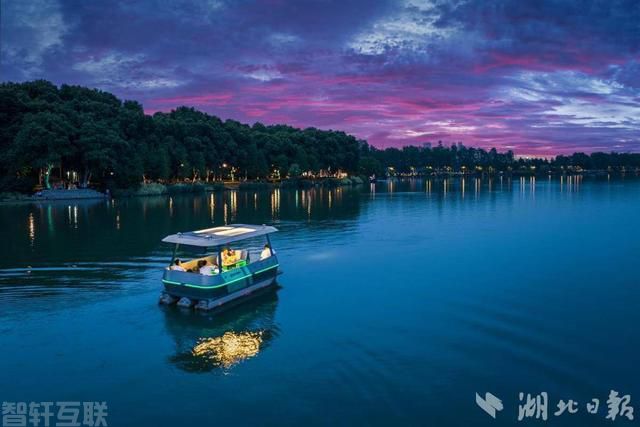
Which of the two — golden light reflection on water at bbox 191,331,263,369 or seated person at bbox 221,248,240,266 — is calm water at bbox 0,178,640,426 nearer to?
golden light reflection on water at bbox 191,331,263,369

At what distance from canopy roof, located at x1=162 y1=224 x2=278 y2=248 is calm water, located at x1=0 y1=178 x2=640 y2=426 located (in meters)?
2.92

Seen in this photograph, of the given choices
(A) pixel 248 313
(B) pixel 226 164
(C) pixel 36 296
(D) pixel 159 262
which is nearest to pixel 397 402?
(A) pixel 248 313

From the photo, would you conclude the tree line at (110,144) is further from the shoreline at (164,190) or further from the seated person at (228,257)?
the seated person at (228,257)

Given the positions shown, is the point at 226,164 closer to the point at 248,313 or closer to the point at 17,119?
the point at 17,119

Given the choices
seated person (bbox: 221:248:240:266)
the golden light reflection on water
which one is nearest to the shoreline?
seated person (bbox: 221:248:240:266)

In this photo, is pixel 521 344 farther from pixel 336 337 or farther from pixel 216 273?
pixel 216 273

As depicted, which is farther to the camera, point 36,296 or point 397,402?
point 36,296

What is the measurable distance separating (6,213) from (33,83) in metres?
46.1

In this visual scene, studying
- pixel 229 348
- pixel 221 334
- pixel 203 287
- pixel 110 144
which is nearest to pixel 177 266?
pixel 203 287

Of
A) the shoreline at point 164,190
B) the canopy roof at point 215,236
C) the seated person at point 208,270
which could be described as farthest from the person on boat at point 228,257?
the shoreline at point 164,190

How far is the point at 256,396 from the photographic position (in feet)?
45.3

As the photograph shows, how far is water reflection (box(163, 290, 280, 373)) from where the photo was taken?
16.2 m

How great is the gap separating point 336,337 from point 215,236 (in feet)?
25.0

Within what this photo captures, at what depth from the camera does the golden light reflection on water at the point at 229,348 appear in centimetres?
1630
